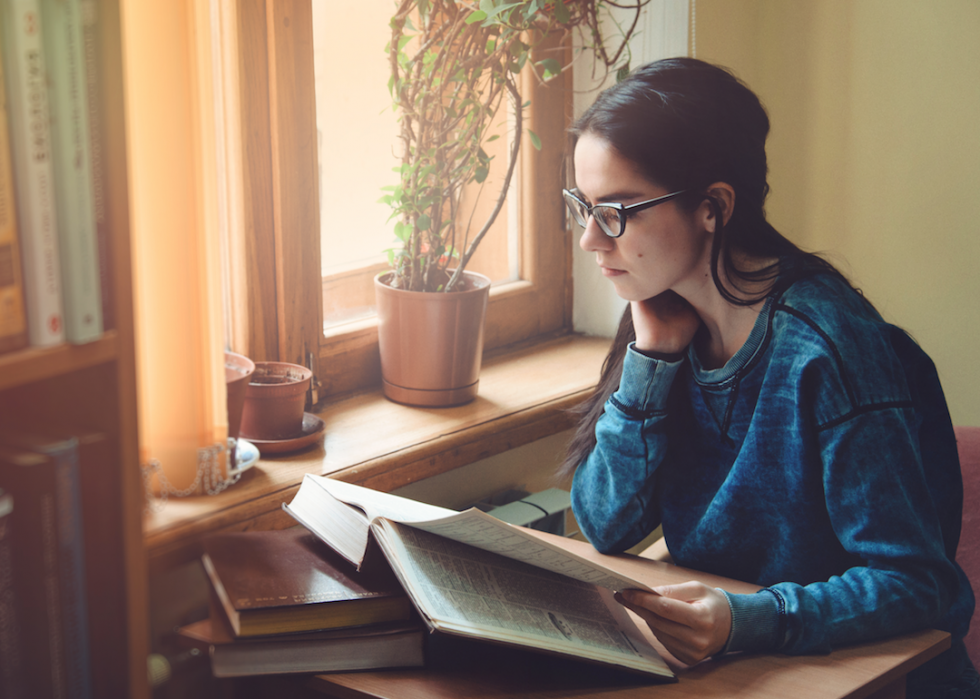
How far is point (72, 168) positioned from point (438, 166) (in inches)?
33.4

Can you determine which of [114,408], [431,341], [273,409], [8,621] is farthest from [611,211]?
[8,621]

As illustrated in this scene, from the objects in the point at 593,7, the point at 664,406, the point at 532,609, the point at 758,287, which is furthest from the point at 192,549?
the point at 593,7

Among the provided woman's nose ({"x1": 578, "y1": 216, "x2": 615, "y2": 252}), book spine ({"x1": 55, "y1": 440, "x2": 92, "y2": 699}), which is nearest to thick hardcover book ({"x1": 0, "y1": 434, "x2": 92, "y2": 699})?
book spine ({"x1": 55, "y1": 440, "x2": 92, "y2": 699})

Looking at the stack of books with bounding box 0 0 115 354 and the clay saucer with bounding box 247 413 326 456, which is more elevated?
the stack of books with bounding box 0 0 115 354

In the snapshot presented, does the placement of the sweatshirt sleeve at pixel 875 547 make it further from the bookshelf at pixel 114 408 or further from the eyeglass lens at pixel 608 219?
the bookshelf at pixel 114 408

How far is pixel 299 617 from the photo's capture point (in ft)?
2.81

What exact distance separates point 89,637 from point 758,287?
0.87 meters

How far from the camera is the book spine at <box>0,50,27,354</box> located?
2.09 feet

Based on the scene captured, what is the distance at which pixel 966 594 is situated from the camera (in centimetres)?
113

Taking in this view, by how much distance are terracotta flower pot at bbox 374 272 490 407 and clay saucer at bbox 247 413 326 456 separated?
0.68 ft

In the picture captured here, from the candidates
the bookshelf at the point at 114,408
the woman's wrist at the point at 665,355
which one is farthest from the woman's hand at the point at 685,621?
the bookshelf at the point at 114,408

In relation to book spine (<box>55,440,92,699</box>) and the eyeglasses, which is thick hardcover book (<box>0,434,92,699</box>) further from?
the eyeglasses

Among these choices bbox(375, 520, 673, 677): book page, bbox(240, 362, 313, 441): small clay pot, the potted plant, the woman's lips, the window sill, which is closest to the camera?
bbox(375, 520, 673, 677): book page

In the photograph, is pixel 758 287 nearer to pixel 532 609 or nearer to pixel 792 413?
pixel 792 413
